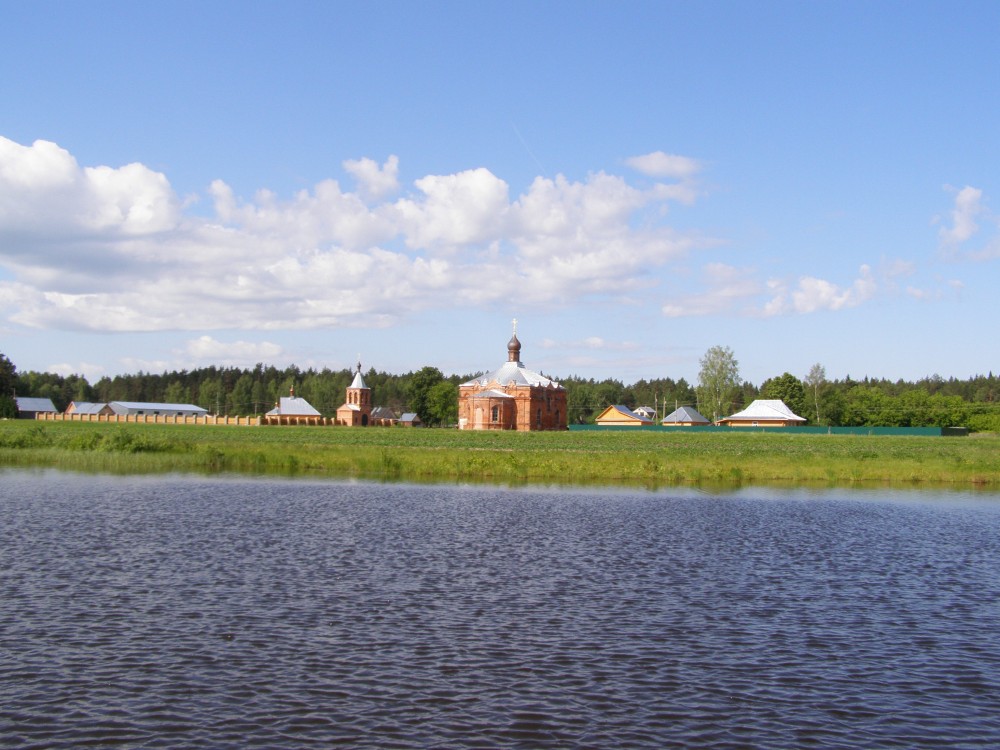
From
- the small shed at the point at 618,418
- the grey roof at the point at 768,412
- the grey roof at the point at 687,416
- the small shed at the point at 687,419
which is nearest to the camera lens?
the grey roof at the point at 768,412

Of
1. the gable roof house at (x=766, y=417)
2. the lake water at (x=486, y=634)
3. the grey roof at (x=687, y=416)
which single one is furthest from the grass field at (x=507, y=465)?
the grey roof at (x=687, y=416)

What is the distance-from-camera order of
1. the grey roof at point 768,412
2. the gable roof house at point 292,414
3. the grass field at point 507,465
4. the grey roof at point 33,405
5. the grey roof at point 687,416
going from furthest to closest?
the grey roof at point 33,405 < the gable roof house at point 292,414 < the grey roof at point 687,416 < the grey roof at point 768,412 < the grass field at point 507,465

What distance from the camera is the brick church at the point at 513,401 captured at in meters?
127

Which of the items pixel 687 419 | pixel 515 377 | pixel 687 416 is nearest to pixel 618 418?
pixel 687 416

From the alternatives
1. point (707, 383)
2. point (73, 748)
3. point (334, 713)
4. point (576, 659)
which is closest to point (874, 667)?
point (576, 659)

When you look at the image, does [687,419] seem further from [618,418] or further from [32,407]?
[32,407]

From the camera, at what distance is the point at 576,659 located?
15.0m

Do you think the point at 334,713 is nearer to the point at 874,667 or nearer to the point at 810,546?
the point at 874,667

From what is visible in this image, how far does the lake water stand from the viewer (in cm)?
1204

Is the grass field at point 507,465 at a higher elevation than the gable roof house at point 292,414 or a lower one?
lower

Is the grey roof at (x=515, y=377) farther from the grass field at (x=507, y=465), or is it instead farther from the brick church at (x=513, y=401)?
the grass field at (x=507, y=465)

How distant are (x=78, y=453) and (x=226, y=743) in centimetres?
5135

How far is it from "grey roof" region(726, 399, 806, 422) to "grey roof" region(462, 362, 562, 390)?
146 ft

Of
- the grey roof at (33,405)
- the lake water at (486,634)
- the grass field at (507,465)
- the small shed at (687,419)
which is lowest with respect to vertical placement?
the lake water at (486,634)
